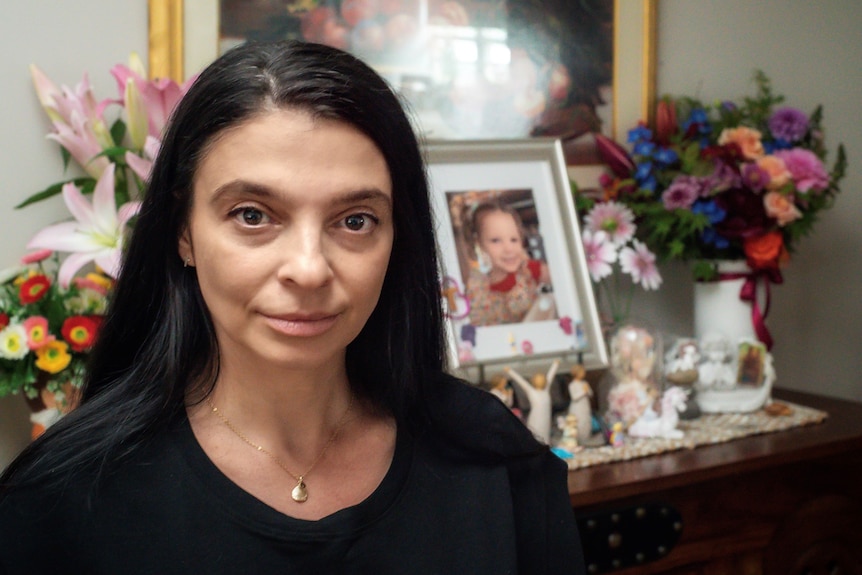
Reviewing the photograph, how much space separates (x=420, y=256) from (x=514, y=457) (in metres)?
0.25

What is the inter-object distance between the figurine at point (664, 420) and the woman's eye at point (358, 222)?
0.81 m

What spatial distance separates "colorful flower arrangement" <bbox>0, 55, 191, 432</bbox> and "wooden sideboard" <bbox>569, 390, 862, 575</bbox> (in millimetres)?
701

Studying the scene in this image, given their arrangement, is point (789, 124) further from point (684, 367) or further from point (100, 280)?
point (100, 280)

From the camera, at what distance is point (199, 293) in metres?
0.86

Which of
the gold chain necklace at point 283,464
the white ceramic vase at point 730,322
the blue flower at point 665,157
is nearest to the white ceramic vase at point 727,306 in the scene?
the white ceramic vase at point 730,322

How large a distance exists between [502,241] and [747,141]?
20.9 inches

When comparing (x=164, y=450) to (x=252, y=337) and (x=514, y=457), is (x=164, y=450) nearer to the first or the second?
(x=252, y=337)

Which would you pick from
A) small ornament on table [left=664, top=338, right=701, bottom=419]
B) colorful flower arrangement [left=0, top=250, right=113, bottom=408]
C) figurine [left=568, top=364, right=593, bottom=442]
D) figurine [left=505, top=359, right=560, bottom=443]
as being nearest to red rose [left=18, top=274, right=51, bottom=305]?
colorful flower arrangement [left=0, top=250, right=113, bottom=408]

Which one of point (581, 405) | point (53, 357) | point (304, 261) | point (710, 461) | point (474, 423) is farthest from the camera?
point (581, 405)

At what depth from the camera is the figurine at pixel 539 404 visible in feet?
4.36

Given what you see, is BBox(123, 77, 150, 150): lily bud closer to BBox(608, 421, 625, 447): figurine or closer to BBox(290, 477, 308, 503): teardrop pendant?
BBox(290, 477, 308, 503): teardrop pendant

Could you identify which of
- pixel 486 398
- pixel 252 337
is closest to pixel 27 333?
pixel 252 337

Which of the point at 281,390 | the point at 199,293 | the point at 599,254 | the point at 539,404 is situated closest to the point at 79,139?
the point at 199,293

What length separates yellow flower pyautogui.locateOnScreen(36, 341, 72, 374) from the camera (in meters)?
1.06
